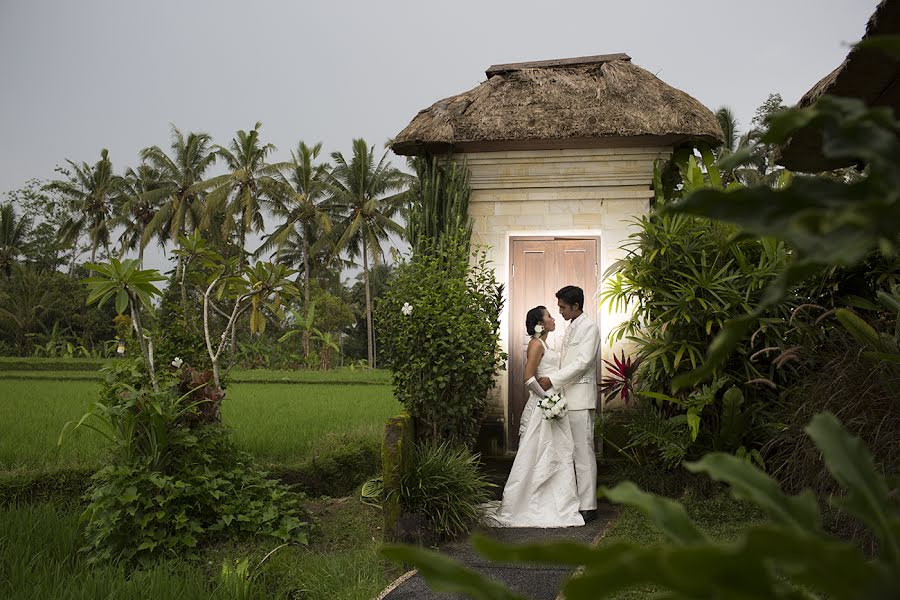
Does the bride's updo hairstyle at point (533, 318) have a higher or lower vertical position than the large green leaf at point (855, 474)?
higher

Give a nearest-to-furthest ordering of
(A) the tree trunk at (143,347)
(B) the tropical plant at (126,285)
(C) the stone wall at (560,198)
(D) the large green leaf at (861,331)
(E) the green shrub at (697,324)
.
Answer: (D) the large green leaf at (861,331) < (B) the tropical plant at (126,285) < (A) the tree trunk at (143,347) < (E) the green shrub at (697,324) < (C) the stone wall at (560,198)

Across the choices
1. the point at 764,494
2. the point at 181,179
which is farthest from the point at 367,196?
the point at 764,494

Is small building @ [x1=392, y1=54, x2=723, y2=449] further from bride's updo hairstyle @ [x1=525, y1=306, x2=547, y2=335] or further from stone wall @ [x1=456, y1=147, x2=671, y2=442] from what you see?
bride's updo hairstyle @ [x1=525, y1=306, x2=547, y2=335]

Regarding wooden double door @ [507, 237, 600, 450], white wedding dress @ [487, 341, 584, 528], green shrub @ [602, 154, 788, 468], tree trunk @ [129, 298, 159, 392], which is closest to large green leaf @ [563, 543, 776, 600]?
tree trunk @ [129, 298, 159, 392]

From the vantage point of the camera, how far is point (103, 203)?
1236 inches

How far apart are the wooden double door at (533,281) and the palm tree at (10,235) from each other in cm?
2587

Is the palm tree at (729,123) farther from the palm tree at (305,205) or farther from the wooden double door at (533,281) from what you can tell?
the wooden double door at (533,281)

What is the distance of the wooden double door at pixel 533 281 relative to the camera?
7668mm

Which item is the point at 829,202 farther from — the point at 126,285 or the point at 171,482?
the point at 126,285

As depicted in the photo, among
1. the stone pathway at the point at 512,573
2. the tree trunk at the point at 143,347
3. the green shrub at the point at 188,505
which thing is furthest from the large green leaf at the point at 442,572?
the tree trunk at the point at 143,347

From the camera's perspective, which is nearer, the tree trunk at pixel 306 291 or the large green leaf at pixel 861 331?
the large green leaf at pixel 861 331

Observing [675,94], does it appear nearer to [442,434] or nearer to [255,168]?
[442,434]

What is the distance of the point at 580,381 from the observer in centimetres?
642

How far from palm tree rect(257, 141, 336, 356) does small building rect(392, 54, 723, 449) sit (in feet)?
67.5
